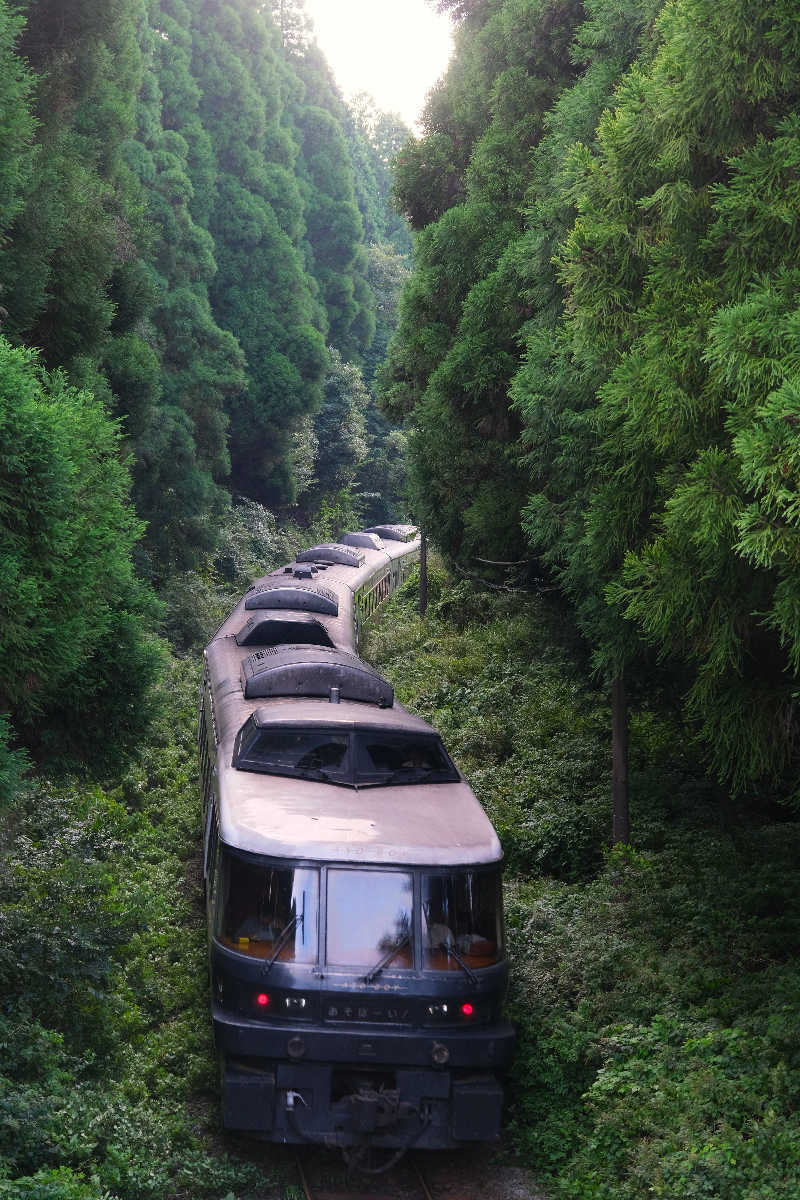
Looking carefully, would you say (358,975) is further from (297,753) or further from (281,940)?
(297,753)

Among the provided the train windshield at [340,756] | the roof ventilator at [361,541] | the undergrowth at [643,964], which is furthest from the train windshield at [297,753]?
the roof ventilator at [361,541]

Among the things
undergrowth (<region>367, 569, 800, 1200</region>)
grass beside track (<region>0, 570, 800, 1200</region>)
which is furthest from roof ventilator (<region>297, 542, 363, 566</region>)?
grass beside track (<region>0, 570, 800, 1200</region>)

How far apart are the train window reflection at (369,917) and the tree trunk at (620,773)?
14.1 feet

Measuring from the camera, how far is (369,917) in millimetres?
7527

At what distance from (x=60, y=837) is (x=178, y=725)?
7273 millimetres

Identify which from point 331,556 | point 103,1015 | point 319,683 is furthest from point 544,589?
point 331,556

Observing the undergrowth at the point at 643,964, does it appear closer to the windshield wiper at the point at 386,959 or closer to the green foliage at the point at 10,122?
the windshield wiper at the point at 386,959

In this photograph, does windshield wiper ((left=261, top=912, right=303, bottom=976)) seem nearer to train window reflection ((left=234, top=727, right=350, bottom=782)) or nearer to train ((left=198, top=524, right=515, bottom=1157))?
train ((left=198, top=524, right=515, bottom=1157))

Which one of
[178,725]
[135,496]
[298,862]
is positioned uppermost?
[135,496]

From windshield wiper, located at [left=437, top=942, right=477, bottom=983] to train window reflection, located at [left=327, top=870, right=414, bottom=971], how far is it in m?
0.23

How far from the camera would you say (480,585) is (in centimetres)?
2328

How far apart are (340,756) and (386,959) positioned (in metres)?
1.90

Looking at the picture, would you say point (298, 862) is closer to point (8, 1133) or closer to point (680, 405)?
point (8, 1133)

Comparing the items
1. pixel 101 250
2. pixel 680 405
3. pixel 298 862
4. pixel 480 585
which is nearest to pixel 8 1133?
pixel 298 862
